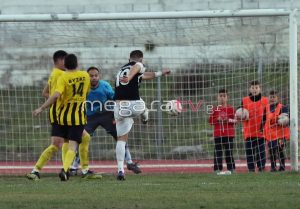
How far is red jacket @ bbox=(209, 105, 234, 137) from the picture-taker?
49.3ft

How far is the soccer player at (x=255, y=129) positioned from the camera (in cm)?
1510

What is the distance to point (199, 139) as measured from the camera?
15.8m

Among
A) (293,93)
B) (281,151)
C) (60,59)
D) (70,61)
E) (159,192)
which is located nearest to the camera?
(159,192)

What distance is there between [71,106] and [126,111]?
2.88 feet

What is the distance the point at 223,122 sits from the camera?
593 inches

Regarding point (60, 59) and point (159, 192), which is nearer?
point (159, 192)

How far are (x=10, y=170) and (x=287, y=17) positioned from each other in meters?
5.75

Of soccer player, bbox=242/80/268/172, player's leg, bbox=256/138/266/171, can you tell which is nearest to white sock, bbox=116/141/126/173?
soccer player, bbox=242/80/268/172

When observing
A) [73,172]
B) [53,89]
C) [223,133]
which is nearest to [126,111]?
[53,89]

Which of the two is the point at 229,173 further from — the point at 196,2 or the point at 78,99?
the point at 196,2

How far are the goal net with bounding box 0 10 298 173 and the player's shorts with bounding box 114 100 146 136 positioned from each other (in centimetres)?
242

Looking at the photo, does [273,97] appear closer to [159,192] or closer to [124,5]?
[159,192]

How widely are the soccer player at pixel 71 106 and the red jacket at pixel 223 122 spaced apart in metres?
3.18

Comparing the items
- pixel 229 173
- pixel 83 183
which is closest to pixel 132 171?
pixel 229 173
